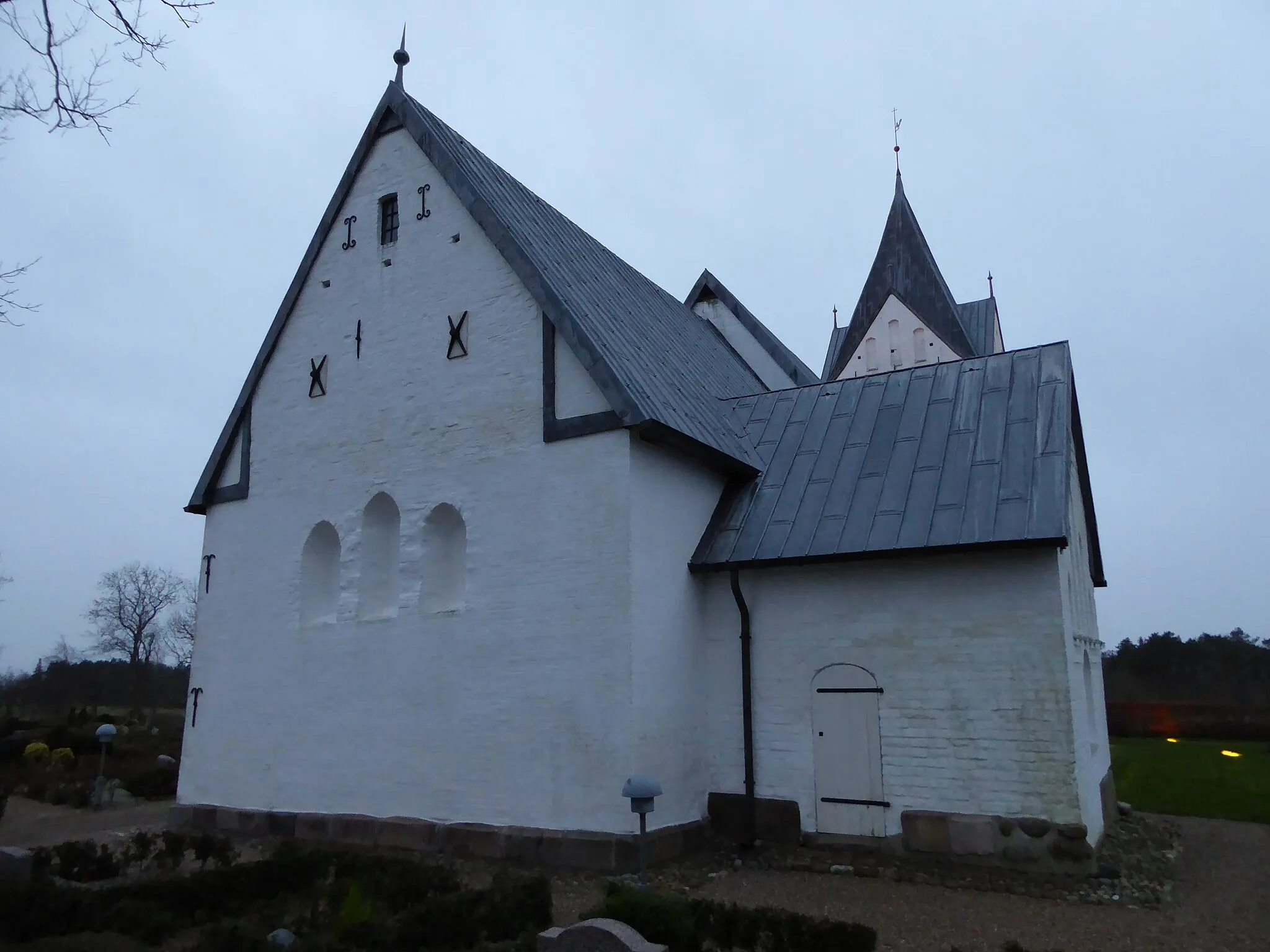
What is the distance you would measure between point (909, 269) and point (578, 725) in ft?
72.2

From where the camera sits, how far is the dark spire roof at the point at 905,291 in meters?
26.8

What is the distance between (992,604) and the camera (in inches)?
387

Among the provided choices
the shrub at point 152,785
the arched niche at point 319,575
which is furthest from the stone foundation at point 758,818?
the shrub at point 152,785

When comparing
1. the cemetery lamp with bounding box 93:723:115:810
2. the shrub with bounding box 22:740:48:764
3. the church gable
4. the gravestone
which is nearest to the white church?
the cemetery lamp with bounding box 93:723:115:810

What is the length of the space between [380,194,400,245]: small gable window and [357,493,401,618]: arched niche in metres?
3.66

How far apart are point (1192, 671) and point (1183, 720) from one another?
1007 cm

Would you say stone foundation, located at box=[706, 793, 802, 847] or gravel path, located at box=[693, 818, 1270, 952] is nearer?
gravel path, located at box=[693, 818, 1270, 952]

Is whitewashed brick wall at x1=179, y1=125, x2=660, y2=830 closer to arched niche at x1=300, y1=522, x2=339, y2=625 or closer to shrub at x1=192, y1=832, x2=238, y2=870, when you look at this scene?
arched niche at x1=300, y1=522, x2=339, y2=625

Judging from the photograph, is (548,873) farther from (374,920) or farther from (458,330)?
(458,330)


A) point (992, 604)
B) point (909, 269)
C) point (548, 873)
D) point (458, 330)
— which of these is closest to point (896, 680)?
point (992, 604)

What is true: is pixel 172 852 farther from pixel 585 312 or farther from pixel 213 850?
pixel 585 312

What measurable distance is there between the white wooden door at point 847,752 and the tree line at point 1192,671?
3340 centimetres

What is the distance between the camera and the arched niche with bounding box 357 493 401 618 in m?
12.3

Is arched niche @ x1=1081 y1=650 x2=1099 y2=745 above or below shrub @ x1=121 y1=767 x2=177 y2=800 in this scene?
above
